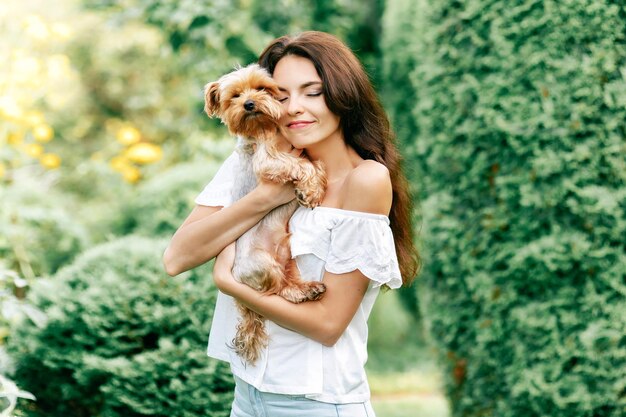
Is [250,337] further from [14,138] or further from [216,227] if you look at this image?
[14,138]

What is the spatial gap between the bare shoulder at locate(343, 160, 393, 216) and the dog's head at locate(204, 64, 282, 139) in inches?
17.6

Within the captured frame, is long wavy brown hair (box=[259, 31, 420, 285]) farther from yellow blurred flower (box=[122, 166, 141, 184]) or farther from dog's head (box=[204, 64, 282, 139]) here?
yellow blurred flower (box=[122, 166, 141, 184])

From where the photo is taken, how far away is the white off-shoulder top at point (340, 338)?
7.98 feet

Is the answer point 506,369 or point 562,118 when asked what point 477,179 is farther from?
point 506,369

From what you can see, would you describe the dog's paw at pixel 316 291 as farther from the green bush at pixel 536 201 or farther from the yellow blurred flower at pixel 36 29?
the yellow blurred flower at pixel 36 29

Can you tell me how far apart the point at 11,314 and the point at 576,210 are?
302cm

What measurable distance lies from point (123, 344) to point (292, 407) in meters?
1.70

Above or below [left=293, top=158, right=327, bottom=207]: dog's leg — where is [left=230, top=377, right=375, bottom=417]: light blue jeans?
below

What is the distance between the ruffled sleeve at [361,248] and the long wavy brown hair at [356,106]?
0.40 meters

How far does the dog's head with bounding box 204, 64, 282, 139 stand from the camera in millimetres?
2746

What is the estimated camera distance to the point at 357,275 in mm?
2451

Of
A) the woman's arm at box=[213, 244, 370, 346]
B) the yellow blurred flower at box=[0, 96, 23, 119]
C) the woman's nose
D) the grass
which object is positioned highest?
the yellow blurred flower at box=[0, 96, 23, 119]

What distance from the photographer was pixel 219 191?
274 centimetres

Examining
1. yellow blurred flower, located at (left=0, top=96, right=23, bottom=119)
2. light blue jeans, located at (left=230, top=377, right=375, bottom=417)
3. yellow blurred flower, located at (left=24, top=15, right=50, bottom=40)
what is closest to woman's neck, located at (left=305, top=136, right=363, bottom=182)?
light blue jeans, located at (left=230, top=377, right=375, bottom=417)
